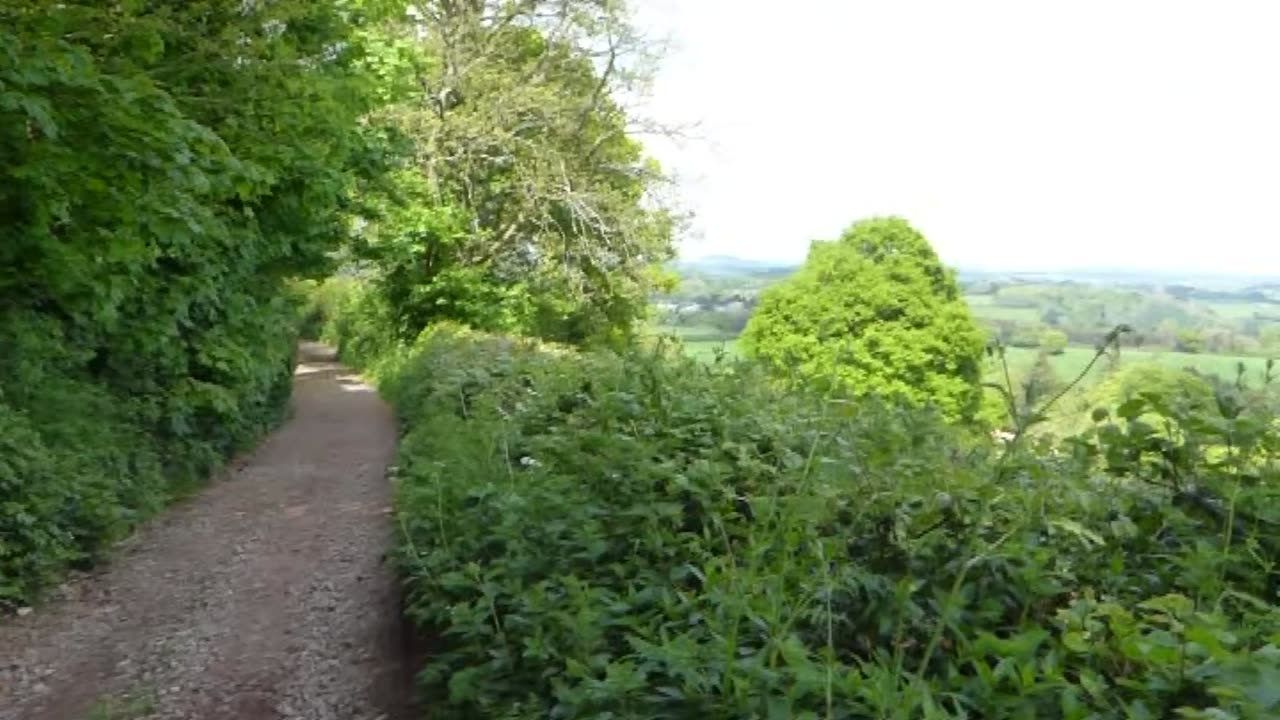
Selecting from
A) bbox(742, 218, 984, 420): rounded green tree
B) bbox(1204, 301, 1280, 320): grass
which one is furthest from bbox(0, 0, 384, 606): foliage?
bbox(742, 218, 984, 420): rounded green tree

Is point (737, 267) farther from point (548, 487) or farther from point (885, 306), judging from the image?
point (885, 306)

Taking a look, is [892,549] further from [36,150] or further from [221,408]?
[221,408]

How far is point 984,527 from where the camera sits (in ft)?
11.9

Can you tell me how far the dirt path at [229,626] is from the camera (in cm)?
614

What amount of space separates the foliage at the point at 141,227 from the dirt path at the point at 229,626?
1.69 feet

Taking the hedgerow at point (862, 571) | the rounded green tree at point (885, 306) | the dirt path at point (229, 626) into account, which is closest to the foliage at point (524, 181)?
the rounded green tree at point (885, 306)

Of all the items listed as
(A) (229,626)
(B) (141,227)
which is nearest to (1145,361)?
(B) (141,227)

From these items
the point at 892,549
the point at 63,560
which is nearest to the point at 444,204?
the point at 63,560

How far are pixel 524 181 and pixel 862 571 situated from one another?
2300 cm

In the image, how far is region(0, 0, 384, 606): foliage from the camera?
5.45 metres

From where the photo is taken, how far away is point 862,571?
3498 mm

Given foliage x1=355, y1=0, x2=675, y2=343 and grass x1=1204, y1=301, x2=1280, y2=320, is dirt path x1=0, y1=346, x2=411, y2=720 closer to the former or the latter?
grass x1=1204, y1=301, x2=1280, y2=320

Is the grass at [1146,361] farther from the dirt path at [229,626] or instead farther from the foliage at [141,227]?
the foliage at [141,227]

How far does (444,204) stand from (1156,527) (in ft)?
76.7
